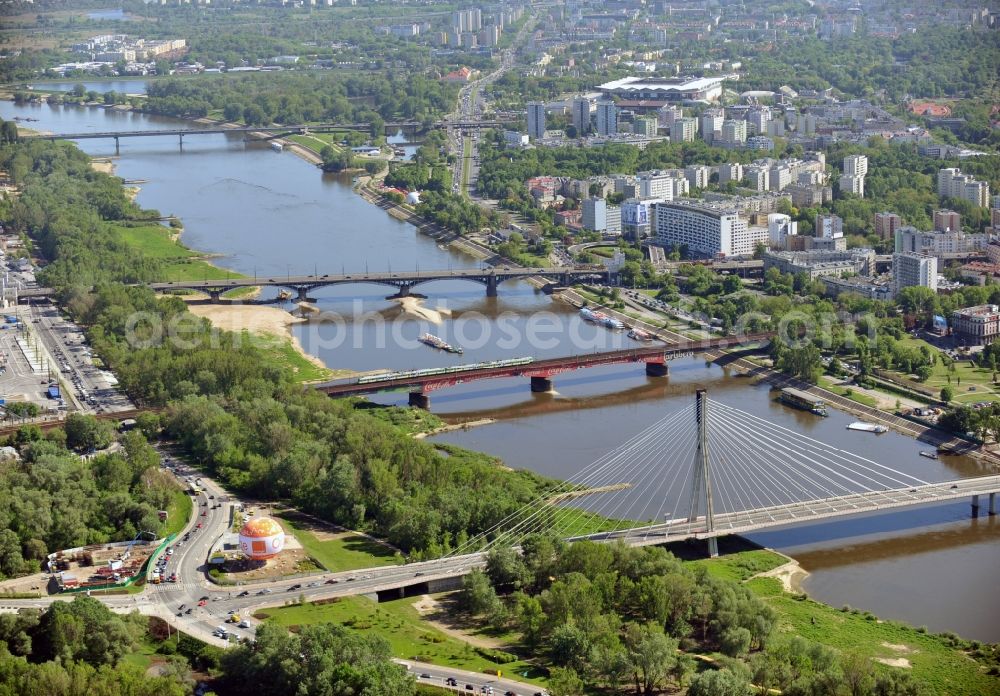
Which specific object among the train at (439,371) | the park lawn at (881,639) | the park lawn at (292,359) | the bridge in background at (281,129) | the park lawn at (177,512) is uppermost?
the bridge in background at (281,129)

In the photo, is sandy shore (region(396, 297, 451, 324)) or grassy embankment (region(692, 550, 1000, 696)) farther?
sandy shore (region(396, 297, 451, 324))

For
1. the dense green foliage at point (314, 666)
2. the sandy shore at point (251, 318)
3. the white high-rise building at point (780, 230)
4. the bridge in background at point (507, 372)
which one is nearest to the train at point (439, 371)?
the bridge in background at point (507, 372)

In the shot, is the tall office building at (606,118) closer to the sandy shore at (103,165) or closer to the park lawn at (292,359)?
the sandy shore at (103,165)

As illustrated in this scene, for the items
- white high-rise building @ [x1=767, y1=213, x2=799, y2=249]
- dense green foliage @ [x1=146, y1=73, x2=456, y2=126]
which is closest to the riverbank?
white high-rise building @ [x1=767, y1=213, x2=799, y2=249]

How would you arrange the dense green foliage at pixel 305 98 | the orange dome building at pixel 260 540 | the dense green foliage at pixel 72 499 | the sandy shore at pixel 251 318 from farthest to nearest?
the dense green foliage at pixel 305 98 < the sandy shore at pixel 251 318 < the dense green foliage at pixel 72 499 < the orange dome building at pixel 260 540

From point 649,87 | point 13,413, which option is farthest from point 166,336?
point 649,87

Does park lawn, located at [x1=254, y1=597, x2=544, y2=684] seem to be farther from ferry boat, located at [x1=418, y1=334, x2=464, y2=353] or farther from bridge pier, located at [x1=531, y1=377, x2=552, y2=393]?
ferry boat, located at [x1=418, y1=334, x2=464, y2=353]

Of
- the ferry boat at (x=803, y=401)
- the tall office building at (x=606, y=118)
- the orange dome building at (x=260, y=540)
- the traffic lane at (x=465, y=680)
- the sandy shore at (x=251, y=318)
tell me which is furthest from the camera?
the tall office building at (x=606, y=118)
